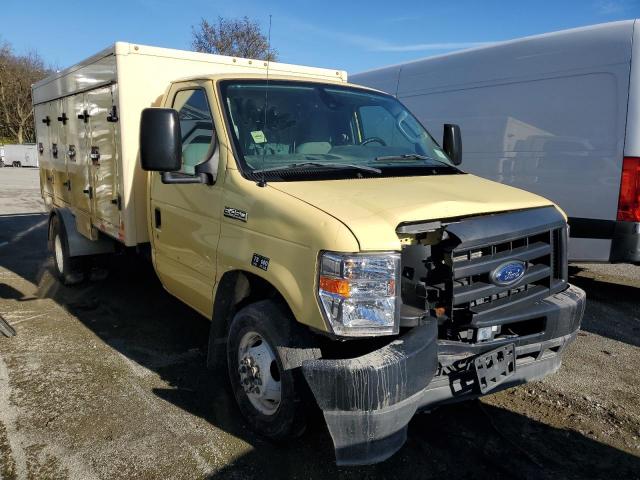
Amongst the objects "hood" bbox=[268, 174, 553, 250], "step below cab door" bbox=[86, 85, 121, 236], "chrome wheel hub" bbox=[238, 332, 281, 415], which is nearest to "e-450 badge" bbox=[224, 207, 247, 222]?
"hood" bbox=[268, 174, 553, 250]

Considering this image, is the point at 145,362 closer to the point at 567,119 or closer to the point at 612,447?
the point at 612,447

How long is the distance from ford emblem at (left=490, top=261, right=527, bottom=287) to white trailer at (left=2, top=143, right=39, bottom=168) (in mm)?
44967

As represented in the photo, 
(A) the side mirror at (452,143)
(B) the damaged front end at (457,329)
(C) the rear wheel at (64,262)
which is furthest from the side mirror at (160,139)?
(C) the rear wheel at (64,262)

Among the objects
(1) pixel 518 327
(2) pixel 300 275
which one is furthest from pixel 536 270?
(2) pixel 300 275

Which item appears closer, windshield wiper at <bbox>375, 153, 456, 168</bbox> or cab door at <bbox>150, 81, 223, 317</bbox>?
cab door at <bbox>150, 81, 223, 317</bbox>

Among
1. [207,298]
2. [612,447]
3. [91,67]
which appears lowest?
[612,447]

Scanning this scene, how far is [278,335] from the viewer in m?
2.98

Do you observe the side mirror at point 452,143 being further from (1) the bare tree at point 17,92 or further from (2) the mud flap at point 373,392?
(1) the bare tree at point 17,92

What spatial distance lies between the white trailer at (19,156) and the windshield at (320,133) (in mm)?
43201

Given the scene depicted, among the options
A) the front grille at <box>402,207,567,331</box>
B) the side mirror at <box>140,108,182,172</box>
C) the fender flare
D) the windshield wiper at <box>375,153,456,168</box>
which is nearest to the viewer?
the front grille at <box>402,207,567,331</box>

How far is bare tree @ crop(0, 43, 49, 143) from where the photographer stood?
45.8 meters

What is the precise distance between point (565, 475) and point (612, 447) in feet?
1.71

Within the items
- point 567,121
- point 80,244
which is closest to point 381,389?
point 567,121

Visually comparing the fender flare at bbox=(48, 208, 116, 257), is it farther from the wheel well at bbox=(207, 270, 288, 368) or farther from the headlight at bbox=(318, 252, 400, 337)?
the headlight at bbox=(318, 252, 400, 337)
